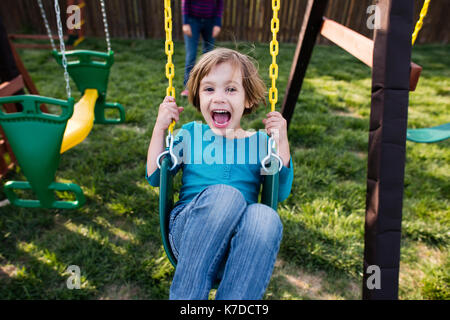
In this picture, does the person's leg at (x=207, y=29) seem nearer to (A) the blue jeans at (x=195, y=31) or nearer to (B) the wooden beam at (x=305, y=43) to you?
(A) the blue jeans at (x=195, y=31)

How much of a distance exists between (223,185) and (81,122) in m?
1.55

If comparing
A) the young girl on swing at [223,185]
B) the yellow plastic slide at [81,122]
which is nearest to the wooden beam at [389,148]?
the young girl on swing at [223,185]

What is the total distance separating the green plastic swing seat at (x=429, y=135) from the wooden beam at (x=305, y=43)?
91cm

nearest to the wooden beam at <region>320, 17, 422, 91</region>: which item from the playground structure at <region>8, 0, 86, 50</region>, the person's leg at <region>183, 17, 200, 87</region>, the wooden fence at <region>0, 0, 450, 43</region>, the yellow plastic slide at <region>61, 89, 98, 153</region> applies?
the yellow plastic slide at <region>61, 89, 98, 153</region>

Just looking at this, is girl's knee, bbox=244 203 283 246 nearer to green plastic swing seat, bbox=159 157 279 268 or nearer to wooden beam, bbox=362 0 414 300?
green plastic swing seat, bbox=159 157 279 268

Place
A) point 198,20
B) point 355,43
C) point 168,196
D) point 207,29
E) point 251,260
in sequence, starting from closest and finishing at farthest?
point 251,260, point 168,196, point 355,43, point 198,20, point 207,29

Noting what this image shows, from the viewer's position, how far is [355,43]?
1797 millimetres

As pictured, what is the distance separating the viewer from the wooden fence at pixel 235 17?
699 cm

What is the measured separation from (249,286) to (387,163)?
680mm

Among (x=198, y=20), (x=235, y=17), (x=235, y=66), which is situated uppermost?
(x=235, y=17)

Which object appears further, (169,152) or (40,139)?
(40,139)

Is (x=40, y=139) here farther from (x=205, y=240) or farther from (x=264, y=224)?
(x=264, y=224)

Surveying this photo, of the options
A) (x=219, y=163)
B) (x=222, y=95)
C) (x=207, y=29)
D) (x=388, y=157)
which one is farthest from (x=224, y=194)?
(x=207, y=29)
